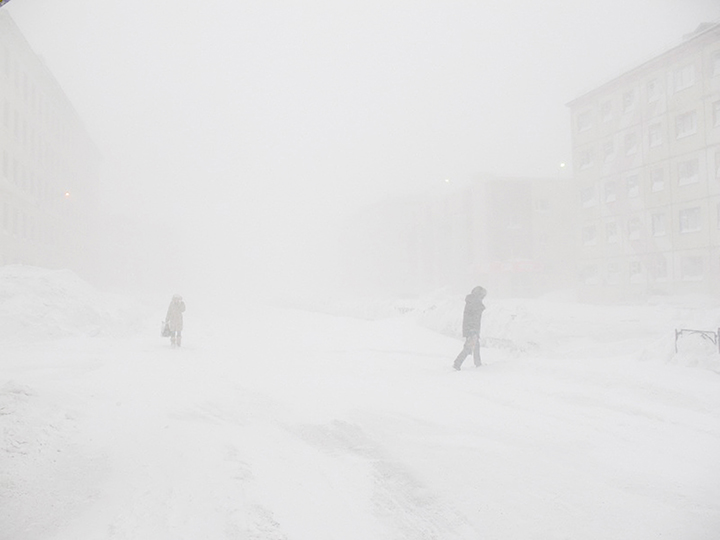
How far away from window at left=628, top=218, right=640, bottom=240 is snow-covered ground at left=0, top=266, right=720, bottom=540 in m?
31.7

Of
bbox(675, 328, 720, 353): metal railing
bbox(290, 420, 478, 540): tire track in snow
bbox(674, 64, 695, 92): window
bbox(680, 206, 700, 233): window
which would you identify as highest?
bbox(674, 64, 695, 92): window

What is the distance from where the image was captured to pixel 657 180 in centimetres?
3791

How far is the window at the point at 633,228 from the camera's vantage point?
39.6m

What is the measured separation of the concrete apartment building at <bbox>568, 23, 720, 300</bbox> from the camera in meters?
33.4

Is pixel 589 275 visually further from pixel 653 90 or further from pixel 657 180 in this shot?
pixel 653 90

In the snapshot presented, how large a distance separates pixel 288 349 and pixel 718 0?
12030 millimetres

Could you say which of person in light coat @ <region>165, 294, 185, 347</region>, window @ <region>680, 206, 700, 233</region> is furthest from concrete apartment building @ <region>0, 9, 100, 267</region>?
window @ <region>680, 206, 700, 233</region>

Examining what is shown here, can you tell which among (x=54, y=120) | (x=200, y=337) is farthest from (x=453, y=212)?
(x=200, y=337)

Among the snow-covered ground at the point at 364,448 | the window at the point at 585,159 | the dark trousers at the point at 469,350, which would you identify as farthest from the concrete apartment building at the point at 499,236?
the snow-covered ground at the point at 364,448

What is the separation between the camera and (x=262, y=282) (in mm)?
153125

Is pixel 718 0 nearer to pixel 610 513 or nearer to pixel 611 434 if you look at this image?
pixel 611 434

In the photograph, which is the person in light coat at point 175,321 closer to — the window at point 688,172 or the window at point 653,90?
the window at point 688,172

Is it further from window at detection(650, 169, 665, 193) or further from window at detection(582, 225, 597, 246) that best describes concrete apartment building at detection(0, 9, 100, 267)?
window at detection(650, 169, 665, 193)

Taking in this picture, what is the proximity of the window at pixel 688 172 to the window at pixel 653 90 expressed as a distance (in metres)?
5.73
